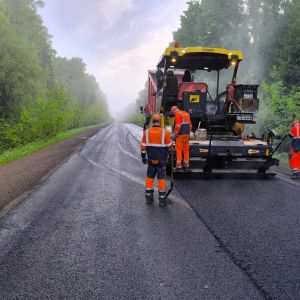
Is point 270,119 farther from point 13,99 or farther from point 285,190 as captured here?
point 13,99

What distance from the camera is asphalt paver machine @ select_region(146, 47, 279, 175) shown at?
8.41 metres

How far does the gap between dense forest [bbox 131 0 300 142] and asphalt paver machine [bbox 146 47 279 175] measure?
11.8 m

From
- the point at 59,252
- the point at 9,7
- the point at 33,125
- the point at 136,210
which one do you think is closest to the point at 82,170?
the point at 136,210

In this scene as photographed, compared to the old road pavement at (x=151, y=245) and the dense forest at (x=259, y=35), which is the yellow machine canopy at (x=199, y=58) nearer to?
the old road pavement at (x=151, y=245)

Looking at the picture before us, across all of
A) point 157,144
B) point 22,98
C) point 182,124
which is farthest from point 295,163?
point 22,98

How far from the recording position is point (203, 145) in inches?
327

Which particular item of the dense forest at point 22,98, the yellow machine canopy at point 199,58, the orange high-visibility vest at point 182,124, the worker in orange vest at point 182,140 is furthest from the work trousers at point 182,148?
the dense forest at point 22,98

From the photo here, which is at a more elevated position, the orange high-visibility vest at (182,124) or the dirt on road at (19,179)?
the orange high-visibility vest at (182,124)

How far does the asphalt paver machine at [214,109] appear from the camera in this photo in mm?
8406

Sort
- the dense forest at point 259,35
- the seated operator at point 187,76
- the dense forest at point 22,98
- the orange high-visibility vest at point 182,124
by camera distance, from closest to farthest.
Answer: the orange high-visibility vest at point 182,124 → the seated operator at point 187,76 → the dense forest at point 22,98 → the dense forest at point 259,35

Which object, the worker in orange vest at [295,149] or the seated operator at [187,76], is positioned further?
the seated operator at [187,76]

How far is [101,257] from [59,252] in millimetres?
566

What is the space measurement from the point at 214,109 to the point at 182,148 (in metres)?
2.49

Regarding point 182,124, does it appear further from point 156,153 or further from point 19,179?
point 19,179
